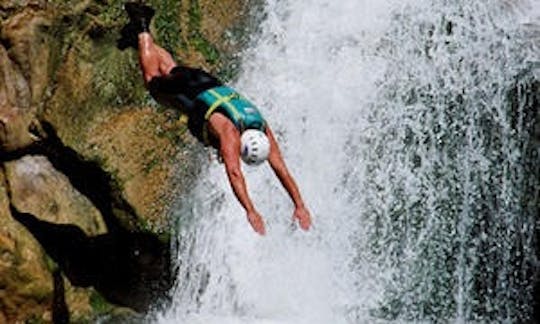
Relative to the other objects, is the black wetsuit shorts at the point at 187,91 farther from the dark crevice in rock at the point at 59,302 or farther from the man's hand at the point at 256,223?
the dark crevice in rock at the point at 59,302

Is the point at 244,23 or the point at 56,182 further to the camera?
the point at 244,23

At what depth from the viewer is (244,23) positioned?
35.9 feet

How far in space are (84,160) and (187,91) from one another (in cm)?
247

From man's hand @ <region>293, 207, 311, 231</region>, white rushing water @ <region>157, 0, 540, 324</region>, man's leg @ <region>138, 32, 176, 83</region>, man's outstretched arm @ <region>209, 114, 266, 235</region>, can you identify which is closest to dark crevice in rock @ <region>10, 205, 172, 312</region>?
white rushing water @ <region>157, 0, 540, 324</region>

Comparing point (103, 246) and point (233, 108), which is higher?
point (233, 108)

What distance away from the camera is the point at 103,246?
10125 mm

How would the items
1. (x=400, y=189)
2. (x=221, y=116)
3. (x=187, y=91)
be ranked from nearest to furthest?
(x=221, y=116) → (x=187, y=91) → (x=400, y=189)

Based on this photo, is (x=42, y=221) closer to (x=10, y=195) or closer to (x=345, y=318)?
(x=10, y=195)

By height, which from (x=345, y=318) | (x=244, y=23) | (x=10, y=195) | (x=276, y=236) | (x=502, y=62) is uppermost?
(x=244, y=23)

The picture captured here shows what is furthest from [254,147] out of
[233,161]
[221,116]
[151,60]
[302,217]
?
[151,60]

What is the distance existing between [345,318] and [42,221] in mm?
3377

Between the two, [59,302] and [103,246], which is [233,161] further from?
[59,302]

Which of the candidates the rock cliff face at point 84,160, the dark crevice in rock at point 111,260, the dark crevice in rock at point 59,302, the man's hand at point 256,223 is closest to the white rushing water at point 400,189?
the dark crevice in rock at point 111,260

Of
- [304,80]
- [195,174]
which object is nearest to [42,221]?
[195,174]
